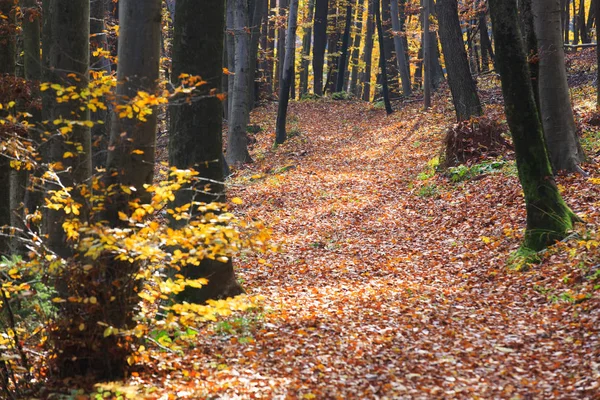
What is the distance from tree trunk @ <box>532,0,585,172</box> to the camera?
10.1 meters

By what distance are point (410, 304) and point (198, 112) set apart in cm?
370

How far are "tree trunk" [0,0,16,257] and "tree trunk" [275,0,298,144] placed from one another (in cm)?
1386

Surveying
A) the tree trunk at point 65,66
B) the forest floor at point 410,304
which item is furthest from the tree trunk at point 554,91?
the tree trunk at point 65,66

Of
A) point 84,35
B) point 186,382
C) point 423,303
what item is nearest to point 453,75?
point 423,303

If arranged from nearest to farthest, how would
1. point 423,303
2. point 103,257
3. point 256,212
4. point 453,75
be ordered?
point 103,257 → point 423,303 → point 256,212 → point 453,75

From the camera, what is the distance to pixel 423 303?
7.61 meters

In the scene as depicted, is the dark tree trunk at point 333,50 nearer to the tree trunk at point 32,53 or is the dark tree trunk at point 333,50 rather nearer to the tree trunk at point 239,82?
the tree trunk at point 239,82

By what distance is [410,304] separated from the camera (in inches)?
300

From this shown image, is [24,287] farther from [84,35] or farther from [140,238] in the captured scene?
[84,35]

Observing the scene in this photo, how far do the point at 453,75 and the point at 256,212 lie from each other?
703 cm

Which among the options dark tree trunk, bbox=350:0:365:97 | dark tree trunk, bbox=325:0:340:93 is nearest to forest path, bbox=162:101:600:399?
dark tree trunk, bbox=325:0:340:93

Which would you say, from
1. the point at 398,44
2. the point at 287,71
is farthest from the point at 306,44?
the point at 287,71

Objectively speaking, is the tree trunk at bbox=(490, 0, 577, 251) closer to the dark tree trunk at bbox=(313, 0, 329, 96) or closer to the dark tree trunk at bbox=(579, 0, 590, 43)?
the dark tree trunk at bbox=(579, 0, 590, 43)

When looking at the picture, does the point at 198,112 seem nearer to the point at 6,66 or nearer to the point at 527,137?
the point at 6,66
